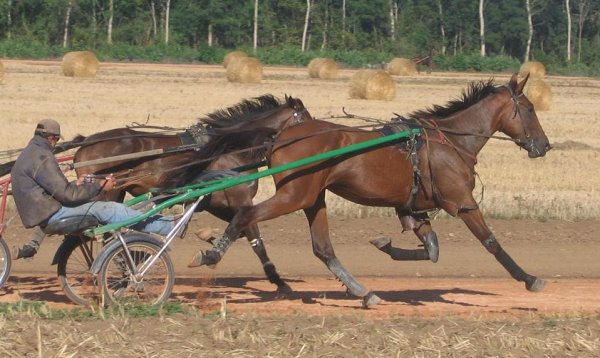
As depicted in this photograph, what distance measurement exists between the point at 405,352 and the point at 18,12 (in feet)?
251

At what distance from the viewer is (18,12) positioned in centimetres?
8056

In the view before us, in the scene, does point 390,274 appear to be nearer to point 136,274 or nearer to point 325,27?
point 136,274

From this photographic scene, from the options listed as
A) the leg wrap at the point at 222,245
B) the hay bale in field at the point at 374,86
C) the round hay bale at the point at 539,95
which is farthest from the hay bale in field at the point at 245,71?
the leg wrap at the point at 222,245

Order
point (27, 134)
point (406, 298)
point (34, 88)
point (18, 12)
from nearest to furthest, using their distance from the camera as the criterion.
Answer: point (406, 298) → point (27, 134) → point (34, 88) → point (18, 12)

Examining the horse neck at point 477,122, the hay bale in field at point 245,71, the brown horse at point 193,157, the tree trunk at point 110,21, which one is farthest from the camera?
the tree trunk at point 110,21

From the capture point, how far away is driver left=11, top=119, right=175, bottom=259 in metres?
9.29

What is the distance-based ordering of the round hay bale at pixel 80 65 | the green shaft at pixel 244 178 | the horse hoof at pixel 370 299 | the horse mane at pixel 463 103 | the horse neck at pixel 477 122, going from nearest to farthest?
the green shaft at pixel 244 178, the horse hoof at pixel 370 299, the horse neck at pixel 477 122, the horse mane at pixel 463 103, the round hay bale at pixel 80 65

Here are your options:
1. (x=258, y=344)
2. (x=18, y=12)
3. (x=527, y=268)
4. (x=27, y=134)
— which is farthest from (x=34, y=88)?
(x=18, y=12)

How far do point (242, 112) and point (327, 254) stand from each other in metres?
2.10

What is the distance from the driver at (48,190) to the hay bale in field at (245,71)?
34637 mm

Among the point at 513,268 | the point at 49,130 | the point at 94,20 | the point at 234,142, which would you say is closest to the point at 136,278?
the point at 49,130

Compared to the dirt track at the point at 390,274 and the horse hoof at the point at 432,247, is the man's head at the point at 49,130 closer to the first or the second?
the dirt track at the point at 390,274

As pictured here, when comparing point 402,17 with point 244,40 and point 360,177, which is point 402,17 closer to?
point 244,40

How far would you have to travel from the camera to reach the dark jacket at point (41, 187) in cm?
929
